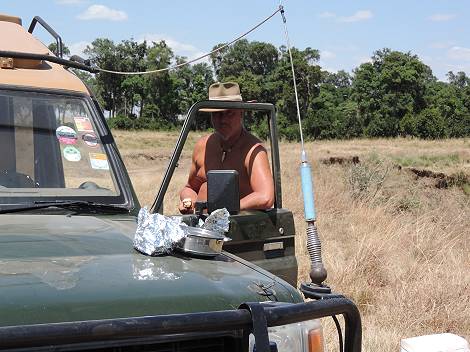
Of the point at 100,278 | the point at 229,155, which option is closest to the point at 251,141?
the point at 229,155

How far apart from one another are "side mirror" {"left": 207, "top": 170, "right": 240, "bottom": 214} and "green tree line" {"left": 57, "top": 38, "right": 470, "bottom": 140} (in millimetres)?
49860

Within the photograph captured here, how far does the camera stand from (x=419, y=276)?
22.6 feet

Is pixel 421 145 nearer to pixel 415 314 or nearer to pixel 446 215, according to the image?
pixel 446 215

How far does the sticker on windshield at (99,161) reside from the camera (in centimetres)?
350

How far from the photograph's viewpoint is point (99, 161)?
3523mm

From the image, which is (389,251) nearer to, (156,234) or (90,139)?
(90,139)

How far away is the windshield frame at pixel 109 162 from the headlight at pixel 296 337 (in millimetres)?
1372

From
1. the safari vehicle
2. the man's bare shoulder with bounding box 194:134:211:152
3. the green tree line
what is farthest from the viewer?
the green tree line

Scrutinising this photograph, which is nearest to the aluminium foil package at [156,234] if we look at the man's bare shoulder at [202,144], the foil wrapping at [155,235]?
the foil wrapping at [155,235]

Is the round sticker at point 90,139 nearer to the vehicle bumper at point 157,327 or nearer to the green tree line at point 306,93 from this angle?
the vehicle bumper at point 157,327

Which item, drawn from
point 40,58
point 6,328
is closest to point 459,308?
point 40,58

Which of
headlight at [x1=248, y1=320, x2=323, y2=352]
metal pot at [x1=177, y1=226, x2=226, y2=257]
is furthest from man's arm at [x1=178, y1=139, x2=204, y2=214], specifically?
headlight at [x1=248, y1=320, x2=323, y2=352]

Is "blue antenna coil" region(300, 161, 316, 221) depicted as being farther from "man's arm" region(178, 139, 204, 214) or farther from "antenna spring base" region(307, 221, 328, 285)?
"man's arm" region(178, 139, 204, 214)

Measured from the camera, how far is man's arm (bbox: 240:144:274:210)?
407cm
